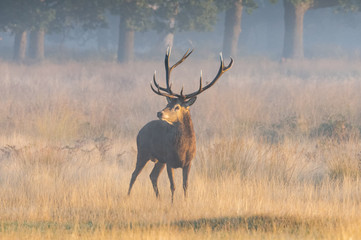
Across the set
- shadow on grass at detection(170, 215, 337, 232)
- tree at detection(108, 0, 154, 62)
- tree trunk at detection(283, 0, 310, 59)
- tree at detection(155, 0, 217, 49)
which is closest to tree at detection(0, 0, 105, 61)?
tree at detection(108, 0, 154, 62)

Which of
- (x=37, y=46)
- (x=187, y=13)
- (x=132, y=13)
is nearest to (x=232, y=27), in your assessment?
(x=187, y=13)

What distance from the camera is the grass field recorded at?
6.73 m

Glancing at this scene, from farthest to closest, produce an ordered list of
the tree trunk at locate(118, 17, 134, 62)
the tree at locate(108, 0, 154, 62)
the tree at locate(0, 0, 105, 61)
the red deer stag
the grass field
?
the tree trunk at locate(118, 17, 134, 62) < the tree at locate(108, 0, 154, 62) < the tree at locate(0, 0, 105, 61) < the red deer stag < the grass field

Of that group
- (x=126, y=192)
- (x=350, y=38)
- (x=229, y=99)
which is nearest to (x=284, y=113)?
(x=229, y=99)

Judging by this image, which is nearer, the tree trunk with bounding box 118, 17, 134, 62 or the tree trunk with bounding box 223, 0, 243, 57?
the tree trunk with bounding box 118, 17, 134, 62

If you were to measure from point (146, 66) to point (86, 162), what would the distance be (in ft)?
57.8

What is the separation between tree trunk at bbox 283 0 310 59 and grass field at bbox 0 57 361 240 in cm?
1576

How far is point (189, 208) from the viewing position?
7.35 metres

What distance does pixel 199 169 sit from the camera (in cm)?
938

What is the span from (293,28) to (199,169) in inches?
990

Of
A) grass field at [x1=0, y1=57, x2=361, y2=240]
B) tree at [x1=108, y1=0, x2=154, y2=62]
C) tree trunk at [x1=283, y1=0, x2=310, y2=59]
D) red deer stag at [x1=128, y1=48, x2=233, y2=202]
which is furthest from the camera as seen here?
tree trunk at [x1=283, y1=0, x2=310, y2=59]

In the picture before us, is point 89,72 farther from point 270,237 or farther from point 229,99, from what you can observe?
point 270,237

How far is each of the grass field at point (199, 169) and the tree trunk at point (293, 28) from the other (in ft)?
51.7

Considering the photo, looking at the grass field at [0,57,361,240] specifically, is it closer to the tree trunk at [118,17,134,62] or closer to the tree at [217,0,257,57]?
the tree trunk at [118,17,134,62]
